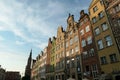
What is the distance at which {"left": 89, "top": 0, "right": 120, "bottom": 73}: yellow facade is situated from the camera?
74.3 ft

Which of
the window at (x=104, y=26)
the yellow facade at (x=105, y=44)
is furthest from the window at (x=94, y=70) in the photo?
the window at (x=104, y=26)

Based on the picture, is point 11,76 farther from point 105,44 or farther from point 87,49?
point 105,44

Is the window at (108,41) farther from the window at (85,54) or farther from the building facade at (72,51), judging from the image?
the building facade at (72,51)

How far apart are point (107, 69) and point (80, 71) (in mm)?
8926

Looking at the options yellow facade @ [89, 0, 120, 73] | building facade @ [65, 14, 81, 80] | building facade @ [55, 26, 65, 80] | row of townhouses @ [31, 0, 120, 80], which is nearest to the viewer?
yellow facade @ [89, 0, 120, 73]

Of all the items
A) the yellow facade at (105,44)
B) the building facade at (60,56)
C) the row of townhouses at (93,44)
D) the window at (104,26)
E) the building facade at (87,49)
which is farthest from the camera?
the building facade at (60,56)

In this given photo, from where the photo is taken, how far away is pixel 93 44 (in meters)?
28.4

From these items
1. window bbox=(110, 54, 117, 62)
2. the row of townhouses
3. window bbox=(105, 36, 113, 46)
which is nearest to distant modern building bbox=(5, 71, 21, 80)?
the row of townhouses

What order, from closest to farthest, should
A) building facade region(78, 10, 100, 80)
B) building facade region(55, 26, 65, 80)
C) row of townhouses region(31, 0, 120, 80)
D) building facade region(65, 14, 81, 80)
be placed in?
row of townhouses region(31, 0, 120, 80)
building facade region(78, 10, 100, 80)
building facade region(65, 14, 81, 80)
building facade region(55, 26, 65, 80)

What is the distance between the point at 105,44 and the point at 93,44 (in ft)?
11.9

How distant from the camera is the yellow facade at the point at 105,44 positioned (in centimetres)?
2264

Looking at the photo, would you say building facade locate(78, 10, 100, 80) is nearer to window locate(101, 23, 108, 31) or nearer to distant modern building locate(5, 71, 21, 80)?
window locate(101, 23, 108, 31)

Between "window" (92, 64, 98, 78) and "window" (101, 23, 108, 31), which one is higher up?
"window" (101, 23, 108, 31)

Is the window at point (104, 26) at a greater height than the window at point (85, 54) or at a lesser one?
greater
